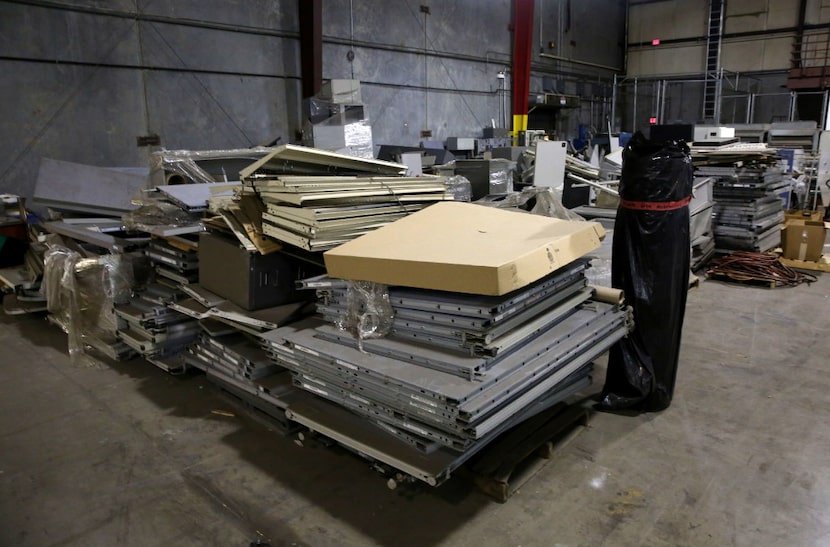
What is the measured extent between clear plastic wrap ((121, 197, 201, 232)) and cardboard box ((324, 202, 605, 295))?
70.3 inches

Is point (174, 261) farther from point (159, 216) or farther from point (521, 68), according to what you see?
point (521, 68)

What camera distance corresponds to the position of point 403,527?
6.45ft

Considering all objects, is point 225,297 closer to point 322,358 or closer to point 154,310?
point 154,310

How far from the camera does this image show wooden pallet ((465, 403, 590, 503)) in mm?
2109

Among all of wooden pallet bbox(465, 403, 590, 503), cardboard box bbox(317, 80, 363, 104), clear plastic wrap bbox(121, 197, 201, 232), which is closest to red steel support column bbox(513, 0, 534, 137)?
cardboard box bbox(317, 80, 363, 104)

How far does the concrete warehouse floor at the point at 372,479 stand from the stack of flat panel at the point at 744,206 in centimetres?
282

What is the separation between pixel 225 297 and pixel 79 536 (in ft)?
4.08

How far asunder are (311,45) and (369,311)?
6346mm

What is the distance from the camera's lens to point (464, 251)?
207cm

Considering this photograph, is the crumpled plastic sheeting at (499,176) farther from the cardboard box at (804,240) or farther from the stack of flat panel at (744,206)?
the cardboard box at (804,240)

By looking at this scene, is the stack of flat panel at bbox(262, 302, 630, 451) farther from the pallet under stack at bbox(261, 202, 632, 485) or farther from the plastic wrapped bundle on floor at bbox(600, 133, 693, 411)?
the plastic wrapped bundle on floor at bbox(600, 133, 693, 411)

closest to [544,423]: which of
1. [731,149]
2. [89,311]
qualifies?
[89,311]

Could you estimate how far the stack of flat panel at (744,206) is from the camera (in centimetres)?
563

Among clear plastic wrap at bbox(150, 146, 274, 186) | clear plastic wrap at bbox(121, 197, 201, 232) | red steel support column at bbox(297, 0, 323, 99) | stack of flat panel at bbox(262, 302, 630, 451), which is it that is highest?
red steel support column at bbox(297, 0, 323, 99)
